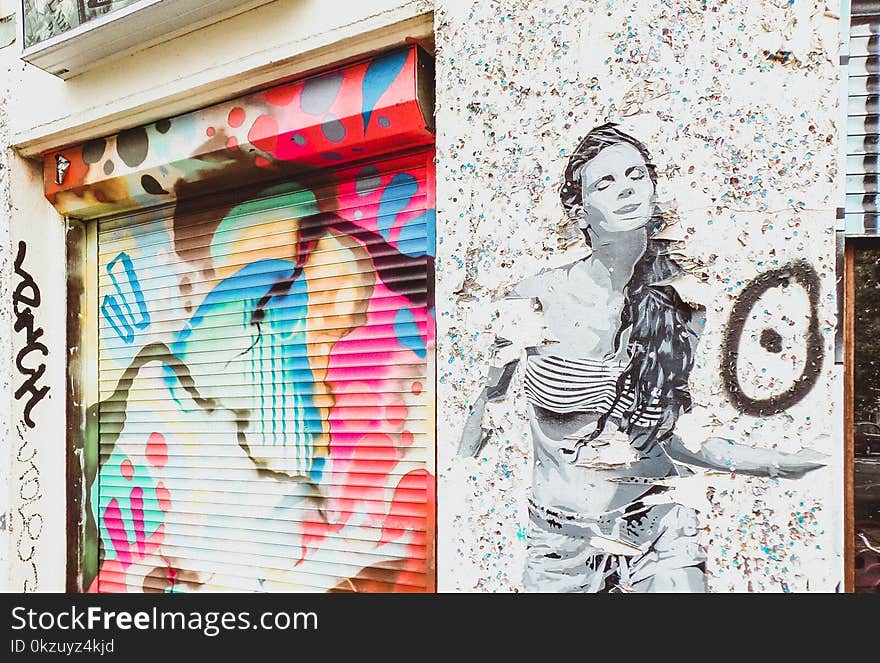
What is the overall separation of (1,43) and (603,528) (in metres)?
4.11

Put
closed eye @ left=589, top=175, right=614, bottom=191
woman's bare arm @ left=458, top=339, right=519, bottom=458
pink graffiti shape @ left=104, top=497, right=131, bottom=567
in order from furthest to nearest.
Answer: pink graffiti shape @ left=104, top=497, right=131, bottom=567
woman's bare arm @ left=458, top=339, right=519, bottom=458
closed eye @ left=589, top=175, right=614, bottom=191

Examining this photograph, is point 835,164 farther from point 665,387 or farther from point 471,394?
point 471,394

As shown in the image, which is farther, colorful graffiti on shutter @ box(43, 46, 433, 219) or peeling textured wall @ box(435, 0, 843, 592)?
colorful graffiti on shutter @ box(43, 46, 433, 219)

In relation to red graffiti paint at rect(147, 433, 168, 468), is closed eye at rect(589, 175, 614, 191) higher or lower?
higher

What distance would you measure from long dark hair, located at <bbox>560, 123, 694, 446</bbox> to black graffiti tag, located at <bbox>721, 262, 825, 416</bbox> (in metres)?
0.12

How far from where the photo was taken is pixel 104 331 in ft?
11.8

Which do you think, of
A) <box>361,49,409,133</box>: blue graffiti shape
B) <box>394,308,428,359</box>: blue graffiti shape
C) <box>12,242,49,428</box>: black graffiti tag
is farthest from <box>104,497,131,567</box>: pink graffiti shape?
<box>361,49,409,133</box>: blue graffiti shape

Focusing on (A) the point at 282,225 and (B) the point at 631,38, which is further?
(A) the point at 282,225

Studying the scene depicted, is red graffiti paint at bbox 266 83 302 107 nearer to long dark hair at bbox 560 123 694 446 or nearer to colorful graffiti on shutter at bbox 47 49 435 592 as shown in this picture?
colorful graffiti on shutter at bbox 47 49 435 592

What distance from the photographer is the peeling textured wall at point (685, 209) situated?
1.82 m

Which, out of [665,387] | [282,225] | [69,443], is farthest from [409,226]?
[69,443]

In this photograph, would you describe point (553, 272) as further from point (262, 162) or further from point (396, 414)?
point (262, 162)

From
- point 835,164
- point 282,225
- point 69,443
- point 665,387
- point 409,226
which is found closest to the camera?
point 835,164

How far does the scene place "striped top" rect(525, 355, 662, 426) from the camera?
2016 millimetres
